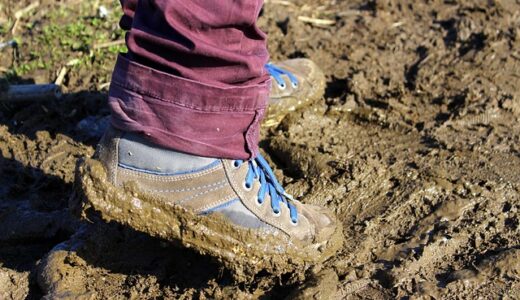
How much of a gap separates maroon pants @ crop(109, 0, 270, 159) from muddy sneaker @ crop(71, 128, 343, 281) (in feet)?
0.23

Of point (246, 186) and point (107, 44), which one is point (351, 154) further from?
point (107, 44)

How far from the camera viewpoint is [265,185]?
7.50 feet

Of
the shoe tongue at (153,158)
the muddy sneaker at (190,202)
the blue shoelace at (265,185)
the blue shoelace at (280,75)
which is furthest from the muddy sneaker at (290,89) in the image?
the shoe tongue at (153,158)

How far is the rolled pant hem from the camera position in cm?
201

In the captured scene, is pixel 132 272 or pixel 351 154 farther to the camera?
pixel 351 154

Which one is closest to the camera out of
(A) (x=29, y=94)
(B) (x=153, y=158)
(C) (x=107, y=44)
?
(B) (x=153, y=158)

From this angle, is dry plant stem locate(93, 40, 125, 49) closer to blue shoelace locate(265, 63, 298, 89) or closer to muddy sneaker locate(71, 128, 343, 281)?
blue shoelace locate(265, 63, 298, 89)

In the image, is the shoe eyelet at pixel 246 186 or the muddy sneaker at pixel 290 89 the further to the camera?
the muddy sneaker at pixel 290 89

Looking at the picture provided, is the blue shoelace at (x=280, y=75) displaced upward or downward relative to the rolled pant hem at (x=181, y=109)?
downward

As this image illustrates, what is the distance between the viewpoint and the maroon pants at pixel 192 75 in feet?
6.36

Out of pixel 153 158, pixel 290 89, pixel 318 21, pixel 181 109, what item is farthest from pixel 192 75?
pixel 318 21

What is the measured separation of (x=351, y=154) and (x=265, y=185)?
0.71m

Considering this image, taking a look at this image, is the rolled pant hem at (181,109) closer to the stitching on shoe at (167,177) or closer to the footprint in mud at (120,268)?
the stitching on shoe at (167,177)

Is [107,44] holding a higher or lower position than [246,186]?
lower
